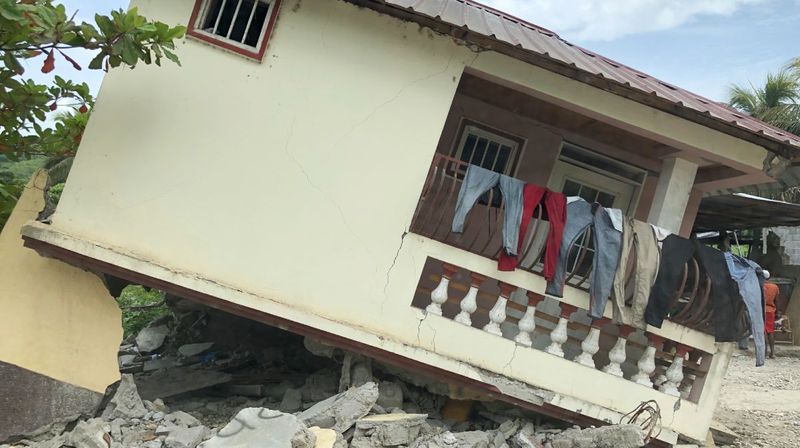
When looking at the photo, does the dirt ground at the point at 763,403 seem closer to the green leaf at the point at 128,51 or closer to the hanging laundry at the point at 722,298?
the hanging laundry at the point at 722,298

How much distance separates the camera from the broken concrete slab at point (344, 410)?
14.9 ft

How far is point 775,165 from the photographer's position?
5336 mm

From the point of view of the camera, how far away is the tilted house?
16.3ft

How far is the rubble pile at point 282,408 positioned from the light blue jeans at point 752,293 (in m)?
1.47

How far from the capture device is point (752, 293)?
5.07m

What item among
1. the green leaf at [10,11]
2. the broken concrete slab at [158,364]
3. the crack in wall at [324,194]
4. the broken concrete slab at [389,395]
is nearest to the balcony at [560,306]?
the crack in wall at [324,194]

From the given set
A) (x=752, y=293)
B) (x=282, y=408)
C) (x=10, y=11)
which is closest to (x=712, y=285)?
(x=752, y=293)

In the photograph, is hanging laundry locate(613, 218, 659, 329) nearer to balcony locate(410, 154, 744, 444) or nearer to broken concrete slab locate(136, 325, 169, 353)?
balcony locate(410, 154, 744, 444)

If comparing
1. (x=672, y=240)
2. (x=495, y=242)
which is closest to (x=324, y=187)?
(x=495, y=242)

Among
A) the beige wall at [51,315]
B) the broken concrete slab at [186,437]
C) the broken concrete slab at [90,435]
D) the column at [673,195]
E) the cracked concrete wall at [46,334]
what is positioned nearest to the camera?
the broken concrete slab at [90,435]

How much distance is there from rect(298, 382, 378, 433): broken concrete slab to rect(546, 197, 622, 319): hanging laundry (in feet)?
5.88

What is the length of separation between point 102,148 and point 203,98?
97cm

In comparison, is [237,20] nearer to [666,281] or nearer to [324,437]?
[324,437]

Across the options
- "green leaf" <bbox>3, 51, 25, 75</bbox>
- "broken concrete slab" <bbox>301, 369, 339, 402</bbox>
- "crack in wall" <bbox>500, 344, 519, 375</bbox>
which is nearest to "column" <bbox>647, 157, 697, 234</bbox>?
"crack in wall" <bbox>500, 344, 519, 375</bbox>
